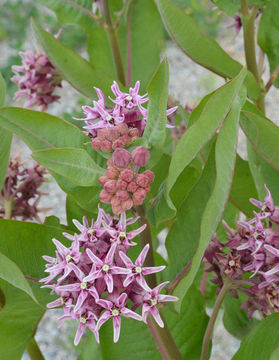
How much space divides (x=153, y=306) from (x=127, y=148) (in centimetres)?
14

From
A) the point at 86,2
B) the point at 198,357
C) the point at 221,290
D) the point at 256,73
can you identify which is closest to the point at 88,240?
the point at 221,290

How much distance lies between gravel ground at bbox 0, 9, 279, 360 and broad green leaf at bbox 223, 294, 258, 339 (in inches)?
30.0

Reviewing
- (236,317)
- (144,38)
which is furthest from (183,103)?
(236,317)

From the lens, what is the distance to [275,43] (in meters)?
0.73

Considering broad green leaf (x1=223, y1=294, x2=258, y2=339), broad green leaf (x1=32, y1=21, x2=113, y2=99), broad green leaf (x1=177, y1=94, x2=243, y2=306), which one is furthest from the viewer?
broad green leaf (x1=223, y1=294, x2=258, y2=339)

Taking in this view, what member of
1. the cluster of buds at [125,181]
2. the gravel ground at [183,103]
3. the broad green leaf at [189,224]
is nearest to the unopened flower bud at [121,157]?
the cluster of buds at [125,181]

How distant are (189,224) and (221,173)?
12 centimetres

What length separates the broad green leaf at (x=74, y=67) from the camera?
2.17ft

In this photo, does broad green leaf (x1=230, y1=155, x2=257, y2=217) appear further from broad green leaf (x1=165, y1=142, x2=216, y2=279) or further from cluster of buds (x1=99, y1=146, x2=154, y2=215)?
cluster of buds (x1=99, y1=146, x2=154, y2=215)

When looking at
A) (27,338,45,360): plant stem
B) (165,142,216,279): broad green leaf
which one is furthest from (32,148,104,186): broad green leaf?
(27,338,45,360): plant stem

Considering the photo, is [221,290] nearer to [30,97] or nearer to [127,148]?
[127,148]

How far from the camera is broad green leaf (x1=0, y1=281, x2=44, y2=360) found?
614 millimetres

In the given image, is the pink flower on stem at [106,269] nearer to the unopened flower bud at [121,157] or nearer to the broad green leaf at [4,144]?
the unopened flower bud at [121,157]

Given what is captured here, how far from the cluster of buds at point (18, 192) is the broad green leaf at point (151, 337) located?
0.74 feet
